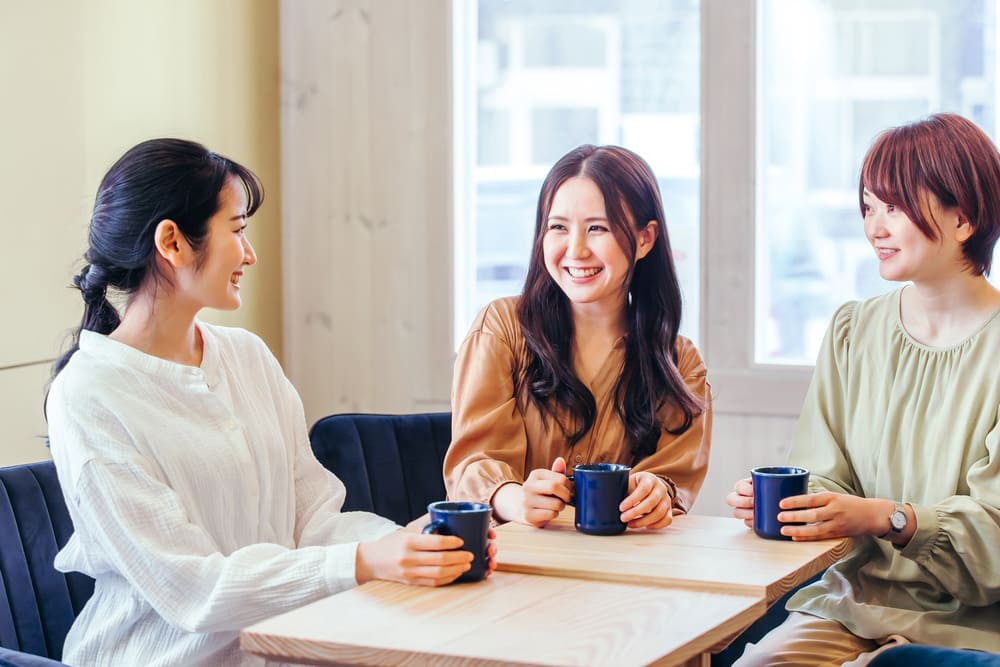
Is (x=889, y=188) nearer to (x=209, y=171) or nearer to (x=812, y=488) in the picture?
(x=812, y=488)

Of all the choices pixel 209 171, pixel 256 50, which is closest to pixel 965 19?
pixel 256 50

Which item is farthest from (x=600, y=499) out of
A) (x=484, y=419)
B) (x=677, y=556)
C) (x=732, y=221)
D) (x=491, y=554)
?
(x=732, y=221)

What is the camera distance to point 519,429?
2.01m

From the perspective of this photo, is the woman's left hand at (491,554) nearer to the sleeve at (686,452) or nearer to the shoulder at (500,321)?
the sleeve at (686,452)

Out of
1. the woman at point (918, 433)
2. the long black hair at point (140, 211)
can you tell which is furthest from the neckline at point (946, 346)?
the long black hair at point (140, 211)

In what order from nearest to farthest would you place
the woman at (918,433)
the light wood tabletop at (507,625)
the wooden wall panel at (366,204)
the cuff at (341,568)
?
1. the light wood tabletop at (507,625)
2. the cuff at (341,568)
3. the woman at (918,433)
4. the wooden wall panel at (366,204)

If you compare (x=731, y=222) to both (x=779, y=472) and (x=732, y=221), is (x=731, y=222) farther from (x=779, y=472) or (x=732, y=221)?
(x=779, y=472)

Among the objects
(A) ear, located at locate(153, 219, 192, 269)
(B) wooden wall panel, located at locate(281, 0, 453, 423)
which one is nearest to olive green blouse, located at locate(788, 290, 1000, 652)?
(A) ear, located at locate(153, 219, 192, 269)

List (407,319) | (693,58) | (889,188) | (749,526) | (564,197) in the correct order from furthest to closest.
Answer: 1. (407,319)
2. (693,58)
3. (564,197)
4. (889,188)
5. (749,526)

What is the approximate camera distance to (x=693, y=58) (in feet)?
10.6

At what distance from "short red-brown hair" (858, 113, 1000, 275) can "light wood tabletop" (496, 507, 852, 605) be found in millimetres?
532

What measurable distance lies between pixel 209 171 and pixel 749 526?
37.0 inches

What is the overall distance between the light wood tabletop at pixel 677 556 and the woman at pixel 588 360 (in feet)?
0.76

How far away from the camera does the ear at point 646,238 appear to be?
2035 millimetres
